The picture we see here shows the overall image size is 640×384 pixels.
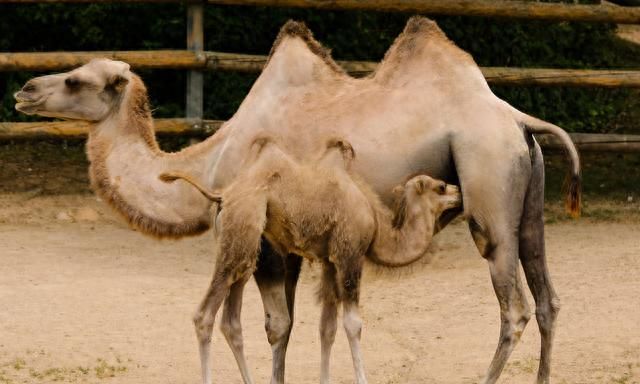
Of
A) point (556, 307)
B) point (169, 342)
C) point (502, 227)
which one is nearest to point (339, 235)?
point (502, 227)

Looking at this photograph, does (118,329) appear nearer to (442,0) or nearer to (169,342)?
(169,342)

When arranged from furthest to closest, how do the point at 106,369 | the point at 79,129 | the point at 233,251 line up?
the point at 79,129 < the point at 106,369 < the point at 233,251

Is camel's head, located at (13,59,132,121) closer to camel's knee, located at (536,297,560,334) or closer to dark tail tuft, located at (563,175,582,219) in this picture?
dark tail tuft, located at (563,175,582,219)

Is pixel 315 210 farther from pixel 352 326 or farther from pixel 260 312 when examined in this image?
pixel 260 312

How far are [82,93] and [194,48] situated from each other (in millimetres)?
4516

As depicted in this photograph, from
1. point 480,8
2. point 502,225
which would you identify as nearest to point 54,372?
point 502,225

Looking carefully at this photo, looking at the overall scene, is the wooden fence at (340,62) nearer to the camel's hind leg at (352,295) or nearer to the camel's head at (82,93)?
the camel's head at (82,93)

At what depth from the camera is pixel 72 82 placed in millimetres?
8766

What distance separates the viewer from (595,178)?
572 inches

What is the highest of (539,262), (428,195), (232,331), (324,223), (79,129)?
(428,195)

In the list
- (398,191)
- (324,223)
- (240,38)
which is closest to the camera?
(324,223)

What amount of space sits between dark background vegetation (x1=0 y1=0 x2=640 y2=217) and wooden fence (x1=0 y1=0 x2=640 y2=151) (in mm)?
1050

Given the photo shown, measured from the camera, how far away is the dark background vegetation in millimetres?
14531

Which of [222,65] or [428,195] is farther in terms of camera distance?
[222,65]
